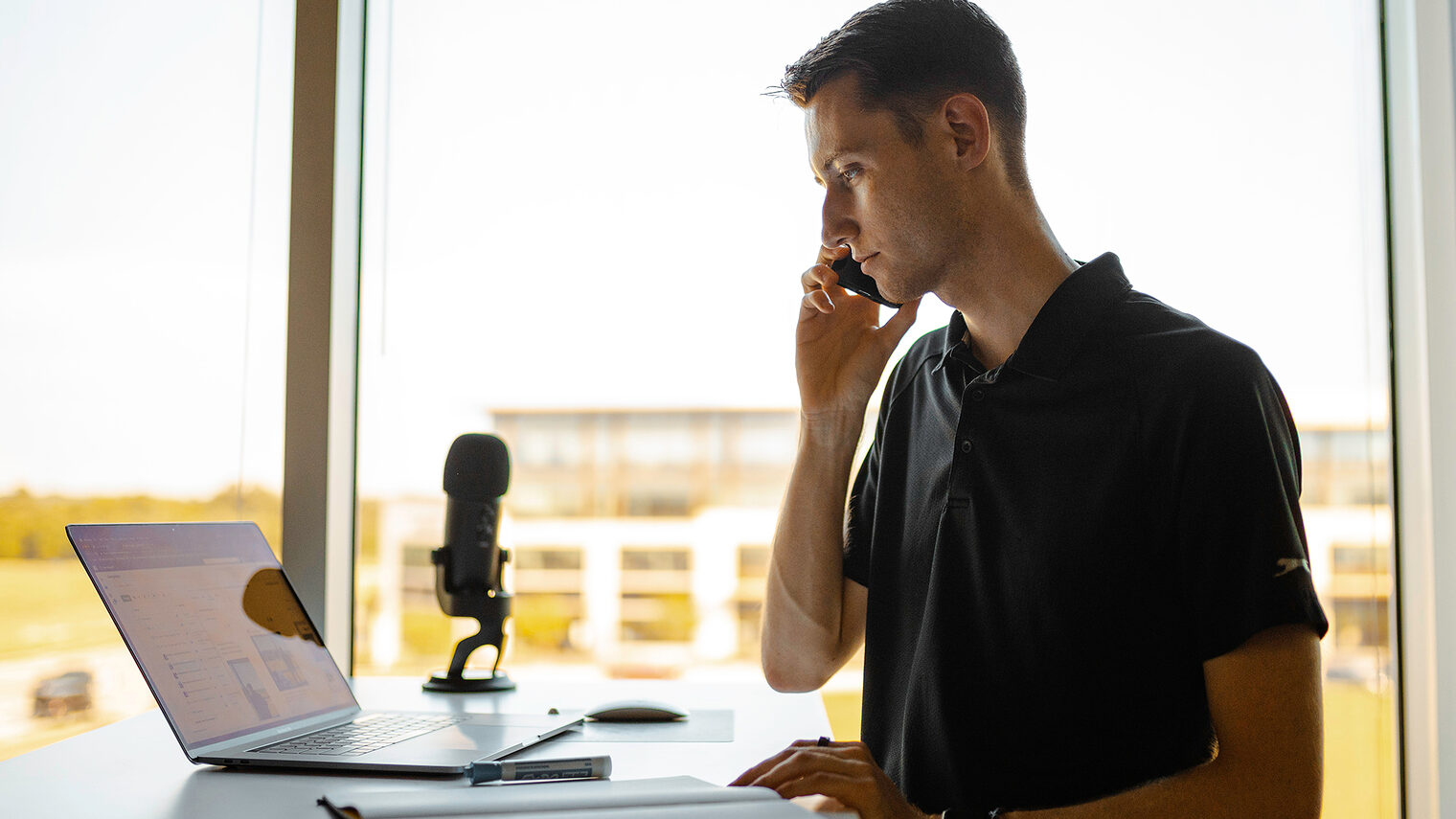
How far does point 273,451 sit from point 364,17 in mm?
931

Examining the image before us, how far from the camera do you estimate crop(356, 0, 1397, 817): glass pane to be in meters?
1.85

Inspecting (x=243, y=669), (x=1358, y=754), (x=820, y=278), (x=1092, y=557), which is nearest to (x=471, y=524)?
(x=243, y=669)

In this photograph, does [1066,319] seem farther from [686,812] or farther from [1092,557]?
[686,812]

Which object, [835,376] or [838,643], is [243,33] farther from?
[838,643]

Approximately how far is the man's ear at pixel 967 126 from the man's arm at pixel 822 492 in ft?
0.74

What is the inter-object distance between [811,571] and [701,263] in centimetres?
80

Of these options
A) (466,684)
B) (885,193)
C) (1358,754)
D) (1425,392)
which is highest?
(885,193)

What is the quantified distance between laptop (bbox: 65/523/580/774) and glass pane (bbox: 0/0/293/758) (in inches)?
9.7

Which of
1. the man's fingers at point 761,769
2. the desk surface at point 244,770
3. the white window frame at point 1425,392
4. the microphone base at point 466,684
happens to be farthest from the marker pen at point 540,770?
the white window frame at point 1425,392

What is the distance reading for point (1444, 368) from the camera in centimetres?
175

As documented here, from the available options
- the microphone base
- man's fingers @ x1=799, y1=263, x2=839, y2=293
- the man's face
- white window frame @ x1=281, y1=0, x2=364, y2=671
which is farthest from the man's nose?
white window frame @ x1=281, y1=0, x2=364, y2=671

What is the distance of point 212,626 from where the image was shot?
1132 millimetres

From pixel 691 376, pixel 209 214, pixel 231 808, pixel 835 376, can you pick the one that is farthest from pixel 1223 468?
pixel 209 214

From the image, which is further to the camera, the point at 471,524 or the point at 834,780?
the point at 471,524
